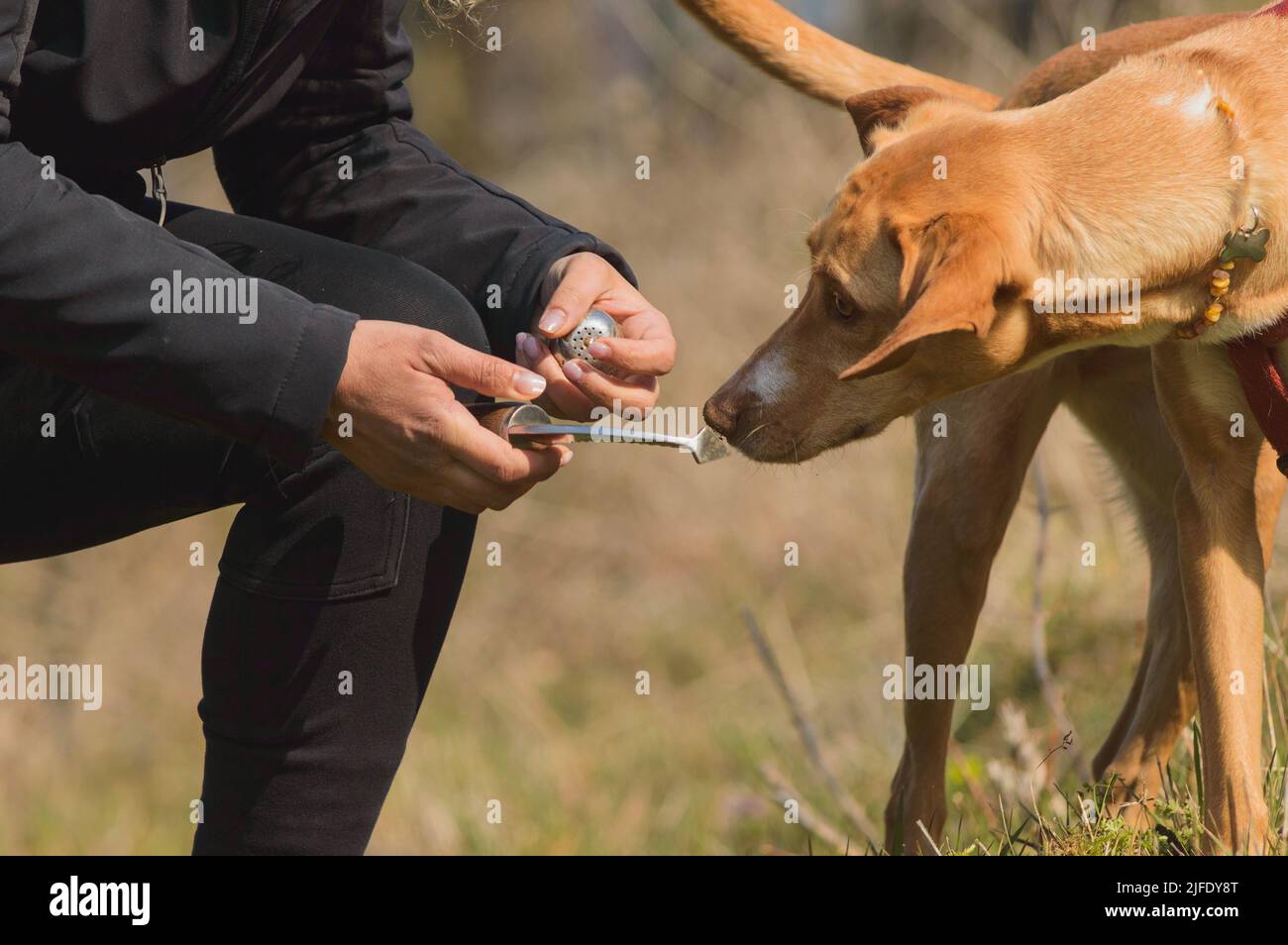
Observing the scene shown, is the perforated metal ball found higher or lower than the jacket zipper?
lower

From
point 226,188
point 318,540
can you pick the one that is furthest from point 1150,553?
point 226,188

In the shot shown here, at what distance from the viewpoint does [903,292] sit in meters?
2.31

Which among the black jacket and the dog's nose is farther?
the dog's nose

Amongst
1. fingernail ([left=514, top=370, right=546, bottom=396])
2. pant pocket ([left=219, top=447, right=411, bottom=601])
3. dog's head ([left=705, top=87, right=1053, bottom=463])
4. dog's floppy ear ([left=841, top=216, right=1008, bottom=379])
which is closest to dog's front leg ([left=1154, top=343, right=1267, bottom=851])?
dog's head ([left=705, top=87, right=1053, bottom=463])

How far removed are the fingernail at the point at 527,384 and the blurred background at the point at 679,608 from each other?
280 centimetres

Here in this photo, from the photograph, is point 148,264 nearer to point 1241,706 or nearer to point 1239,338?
point 1239,338

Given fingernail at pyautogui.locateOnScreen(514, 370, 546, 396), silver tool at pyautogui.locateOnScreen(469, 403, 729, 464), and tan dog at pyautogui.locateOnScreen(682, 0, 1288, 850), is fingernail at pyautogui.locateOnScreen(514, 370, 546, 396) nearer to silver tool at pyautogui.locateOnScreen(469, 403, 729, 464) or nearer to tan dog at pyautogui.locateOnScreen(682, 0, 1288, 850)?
silver tool at pyautogui.locateOnScreen(469, 403, 729, 464)

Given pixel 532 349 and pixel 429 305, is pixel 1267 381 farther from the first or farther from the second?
pixel 429 305

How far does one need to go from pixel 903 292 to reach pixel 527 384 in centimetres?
65

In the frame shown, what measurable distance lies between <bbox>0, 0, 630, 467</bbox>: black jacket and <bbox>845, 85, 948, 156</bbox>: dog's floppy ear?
2.35 ft

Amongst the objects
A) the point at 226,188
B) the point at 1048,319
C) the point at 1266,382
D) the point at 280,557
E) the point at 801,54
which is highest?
the point at 801,54

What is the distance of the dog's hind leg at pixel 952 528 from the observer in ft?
9.96

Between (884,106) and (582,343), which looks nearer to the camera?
(582,343)

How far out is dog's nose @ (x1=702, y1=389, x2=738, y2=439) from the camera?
2703 millimetres
